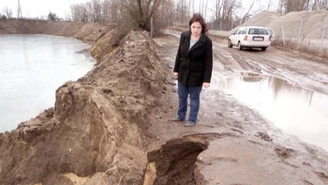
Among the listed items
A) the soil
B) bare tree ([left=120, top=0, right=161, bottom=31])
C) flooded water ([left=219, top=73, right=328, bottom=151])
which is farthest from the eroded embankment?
bare tree ([left=120, top=0, right=161, bottom=31])

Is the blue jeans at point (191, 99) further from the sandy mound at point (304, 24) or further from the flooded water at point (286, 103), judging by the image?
the sandy mound at point (304, 24)

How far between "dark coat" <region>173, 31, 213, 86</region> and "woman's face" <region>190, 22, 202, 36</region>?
87mm

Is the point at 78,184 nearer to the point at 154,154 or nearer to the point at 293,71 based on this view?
the point at 154,154

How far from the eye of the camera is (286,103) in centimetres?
706

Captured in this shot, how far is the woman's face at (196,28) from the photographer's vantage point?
4239 millimetres

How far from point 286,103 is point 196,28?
3997 millimetres

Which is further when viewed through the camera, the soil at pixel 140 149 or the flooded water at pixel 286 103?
the flooded water at pixel 286 103

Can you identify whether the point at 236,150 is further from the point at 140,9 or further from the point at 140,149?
the point at 140,9

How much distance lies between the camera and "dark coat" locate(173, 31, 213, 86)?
4359 mm

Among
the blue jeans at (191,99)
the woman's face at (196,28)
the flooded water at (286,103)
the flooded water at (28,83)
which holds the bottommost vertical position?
the flooded water at (28,83)

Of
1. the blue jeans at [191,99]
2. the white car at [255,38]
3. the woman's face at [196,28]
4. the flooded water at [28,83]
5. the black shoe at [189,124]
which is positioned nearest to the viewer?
the woman's face at [196,28]

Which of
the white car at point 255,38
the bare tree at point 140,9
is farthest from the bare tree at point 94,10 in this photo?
→ the white car at point 255,38

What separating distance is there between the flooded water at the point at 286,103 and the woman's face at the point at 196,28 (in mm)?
2515

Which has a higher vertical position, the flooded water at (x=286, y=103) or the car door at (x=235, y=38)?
the car door at (x=235, y=38)
